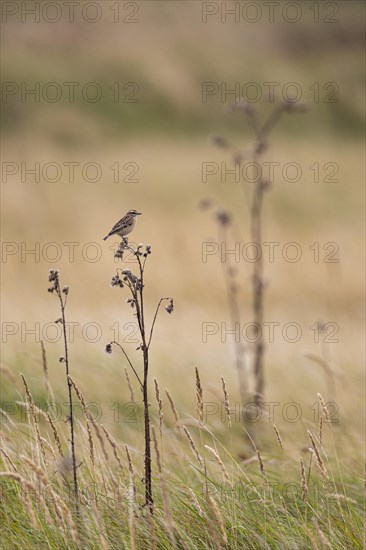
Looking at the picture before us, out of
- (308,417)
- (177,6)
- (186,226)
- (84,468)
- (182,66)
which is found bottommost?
(308,417)

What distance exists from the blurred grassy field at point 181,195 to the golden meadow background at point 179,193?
0.06m

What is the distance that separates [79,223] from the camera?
29.0 m

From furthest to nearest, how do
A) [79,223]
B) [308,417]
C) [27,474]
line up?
[79,223]
[308,417]
[27,474]

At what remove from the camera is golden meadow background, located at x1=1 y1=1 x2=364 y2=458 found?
9.86 meters

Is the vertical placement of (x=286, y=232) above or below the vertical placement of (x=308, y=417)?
above

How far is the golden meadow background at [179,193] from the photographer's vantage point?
388 inches

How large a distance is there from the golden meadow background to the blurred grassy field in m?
0.06

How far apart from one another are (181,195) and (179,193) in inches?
10.0

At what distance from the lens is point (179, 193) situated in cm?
3372

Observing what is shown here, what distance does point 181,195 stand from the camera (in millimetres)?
33500

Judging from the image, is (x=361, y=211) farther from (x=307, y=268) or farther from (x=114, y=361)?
(x=114, y=361)

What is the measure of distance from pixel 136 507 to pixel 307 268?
71.3 feet

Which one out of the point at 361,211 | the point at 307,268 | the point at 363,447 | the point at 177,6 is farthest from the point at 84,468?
the point at 177,6

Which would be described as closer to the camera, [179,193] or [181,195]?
[181,195]
